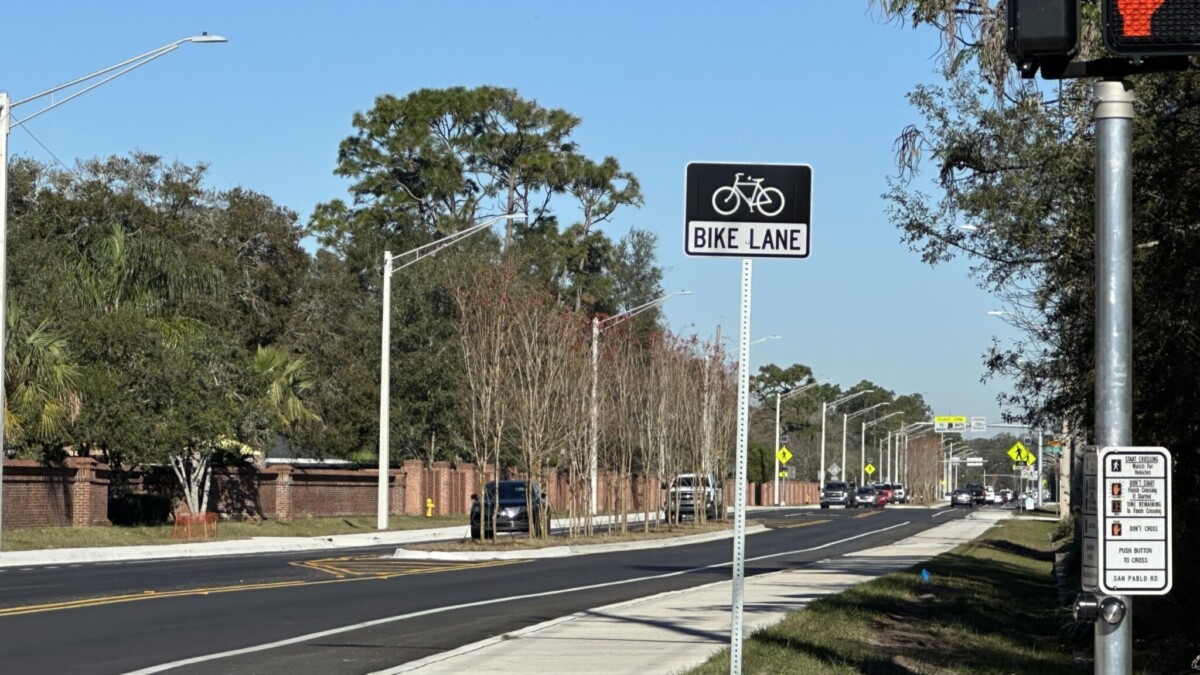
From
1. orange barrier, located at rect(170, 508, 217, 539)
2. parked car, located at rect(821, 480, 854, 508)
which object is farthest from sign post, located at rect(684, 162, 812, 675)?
parked car, located at rect(821, 480, 854, 508)

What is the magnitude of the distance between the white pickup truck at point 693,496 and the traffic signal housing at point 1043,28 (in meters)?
44.9

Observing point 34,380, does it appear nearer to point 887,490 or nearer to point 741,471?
point 741,471

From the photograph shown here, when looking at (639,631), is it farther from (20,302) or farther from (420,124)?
(420,124)

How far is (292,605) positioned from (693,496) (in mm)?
37624

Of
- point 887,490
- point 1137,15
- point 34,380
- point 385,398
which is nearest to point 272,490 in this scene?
point 385,398

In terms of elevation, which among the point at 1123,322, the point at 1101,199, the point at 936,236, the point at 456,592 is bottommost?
the point at 456,592

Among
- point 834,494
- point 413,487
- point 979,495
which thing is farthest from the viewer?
point 979,495

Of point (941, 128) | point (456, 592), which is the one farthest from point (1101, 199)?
point (456, 592)

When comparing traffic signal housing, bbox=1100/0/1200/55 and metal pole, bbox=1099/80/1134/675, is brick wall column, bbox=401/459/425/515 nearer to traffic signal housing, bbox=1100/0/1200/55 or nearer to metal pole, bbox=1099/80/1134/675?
metal pole, bbox=1099/80/1134/675

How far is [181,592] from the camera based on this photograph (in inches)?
871

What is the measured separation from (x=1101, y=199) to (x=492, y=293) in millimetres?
33481

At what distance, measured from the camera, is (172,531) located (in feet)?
130

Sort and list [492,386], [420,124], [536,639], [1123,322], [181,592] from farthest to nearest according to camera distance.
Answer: [420,124] → [492,386] → [181,592] → [536,639] → [1123,322]

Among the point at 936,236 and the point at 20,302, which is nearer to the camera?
the point at 936,236
